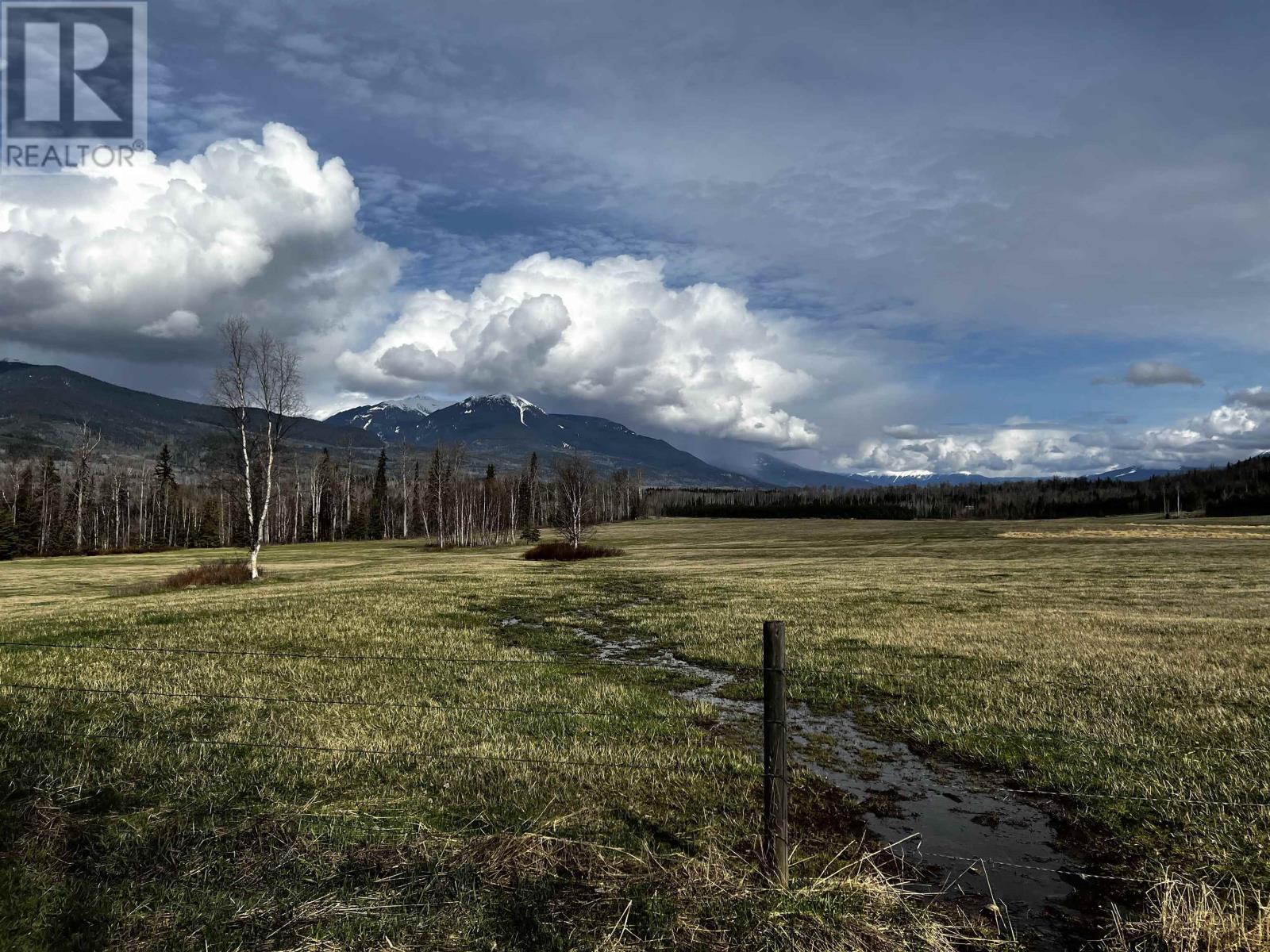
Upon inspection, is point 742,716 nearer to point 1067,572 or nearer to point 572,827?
point 572,827

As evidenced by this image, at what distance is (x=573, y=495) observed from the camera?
234 ft

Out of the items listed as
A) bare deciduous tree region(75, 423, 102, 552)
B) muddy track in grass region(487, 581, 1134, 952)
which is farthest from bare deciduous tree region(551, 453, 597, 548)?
bare deciduous tree region(75, 423, 102, 552)

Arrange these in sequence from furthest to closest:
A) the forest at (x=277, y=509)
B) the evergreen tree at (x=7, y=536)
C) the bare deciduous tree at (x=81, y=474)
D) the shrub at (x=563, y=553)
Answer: the bare deciduous tree at (x=81, y=474), the forest at (x=277, y=509), the evergreen tree at (x=7, y=536), the shrub at (x=563, y=553)

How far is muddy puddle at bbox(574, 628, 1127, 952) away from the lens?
246 inches

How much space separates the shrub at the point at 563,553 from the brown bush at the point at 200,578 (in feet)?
80.4

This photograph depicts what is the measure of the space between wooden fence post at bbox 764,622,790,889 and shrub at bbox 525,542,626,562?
5374 cm

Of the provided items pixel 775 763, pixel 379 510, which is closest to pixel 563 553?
pixel 775 763

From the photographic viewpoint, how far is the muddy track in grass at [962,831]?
626cm

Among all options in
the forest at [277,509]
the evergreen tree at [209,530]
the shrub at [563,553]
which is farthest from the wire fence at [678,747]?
the evergreen tree at [209,530]

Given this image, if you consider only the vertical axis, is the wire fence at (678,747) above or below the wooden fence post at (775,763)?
below

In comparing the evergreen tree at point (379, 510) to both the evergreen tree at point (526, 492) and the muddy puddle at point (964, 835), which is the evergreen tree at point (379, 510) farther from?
the muddy puddle at point (964, 835)

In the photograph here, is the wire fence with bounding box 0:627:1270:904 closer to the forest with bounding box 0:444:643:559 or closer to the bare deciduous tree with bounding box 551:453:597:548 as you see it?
the bare deciduous tree with bounding box 551:453:597:548

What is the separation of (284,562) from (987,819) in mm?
63116

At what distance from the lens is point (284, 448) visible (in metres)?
46.4
